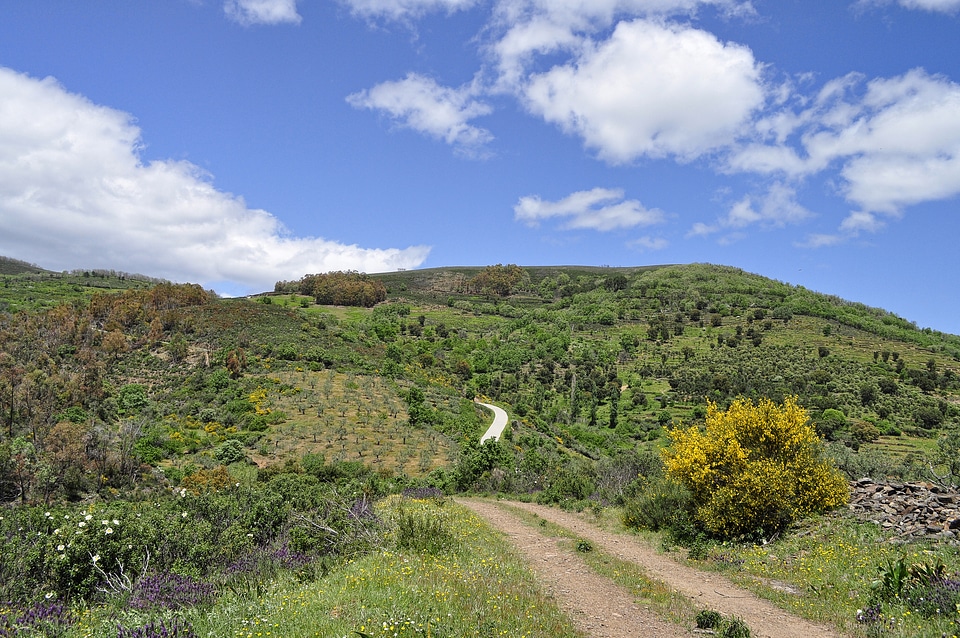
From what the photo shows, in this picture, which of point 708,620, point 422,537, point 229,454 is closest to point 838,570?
point 708,620

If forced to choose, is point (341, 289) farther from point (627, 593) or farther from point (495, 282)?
point (627, 593)

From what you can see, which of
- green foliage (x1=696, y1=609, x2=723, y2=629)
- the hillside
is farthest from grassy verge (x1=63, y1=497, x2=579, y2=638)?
the hillside

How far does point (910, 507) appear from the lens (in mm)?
11062

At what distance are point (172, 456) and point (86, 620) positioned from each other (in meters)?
23.6

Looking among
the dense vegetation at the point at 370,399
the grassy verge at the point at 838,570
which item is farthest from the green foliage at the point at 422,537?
the grassy verge at the point at 838,570

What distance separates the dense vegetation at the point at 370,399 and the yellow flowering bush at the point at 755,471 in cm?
31

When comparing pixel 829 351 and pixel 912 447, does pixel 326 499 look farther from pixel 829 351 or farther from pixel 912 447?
pixel 829 351

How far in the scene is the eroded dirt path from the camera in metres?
6.79

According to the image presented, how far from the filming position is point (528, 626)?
5.66 m

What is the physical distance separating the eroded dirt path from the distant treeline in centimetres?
9853

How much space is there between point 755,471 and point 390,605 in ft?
33.6

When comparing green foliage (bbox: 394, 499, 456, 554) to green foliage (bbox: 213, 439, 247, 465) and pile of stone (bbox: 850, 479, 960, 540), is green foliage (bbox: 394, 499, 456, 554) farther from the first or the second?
green foliage (bbox: 213, 439, 247, 465)

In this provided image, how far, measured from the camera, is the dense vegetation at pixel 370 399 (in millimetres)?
11336

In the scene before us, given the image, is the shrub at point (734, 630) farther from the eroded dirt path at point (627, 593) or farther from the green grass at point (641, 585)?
the green grass at point (641, 585)
